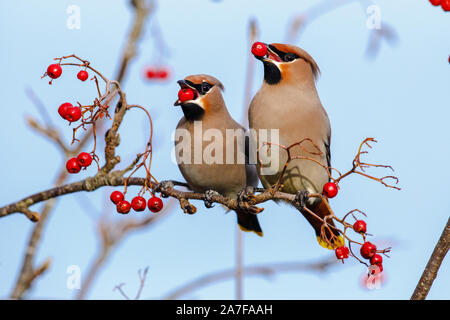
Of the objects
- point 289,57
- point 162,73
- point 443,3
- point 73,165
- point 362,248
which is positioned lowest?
point 362,248

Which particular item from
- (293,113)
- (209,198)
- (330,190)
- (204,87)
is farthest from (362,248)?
(204,87)

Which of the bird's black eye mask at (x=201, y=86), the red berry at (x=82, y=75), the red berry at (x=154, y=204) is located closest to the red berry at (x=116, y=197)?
the red berry at (x=154, y=204)

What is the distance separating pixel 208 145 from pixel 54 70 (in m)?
1.30

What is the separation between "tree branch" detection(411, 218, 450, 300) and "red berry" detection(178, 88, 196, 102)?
1.94m

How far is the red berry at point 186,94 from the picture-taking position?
4.13 m

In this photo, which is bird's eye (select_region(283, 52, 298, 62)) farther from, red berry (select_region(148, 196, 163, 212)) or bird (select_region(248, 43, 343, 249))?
red berry (select_region(148, 196, 163, 212))

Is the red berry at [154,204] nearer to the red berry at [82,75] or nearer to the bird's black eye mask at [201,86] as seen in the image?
the red berry at [82,75]

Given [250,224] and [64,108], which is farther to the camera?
[250,224]

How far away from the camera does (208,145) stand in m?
4.28

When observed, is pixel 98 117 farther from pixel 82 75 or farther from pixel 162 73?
pixel 162 73

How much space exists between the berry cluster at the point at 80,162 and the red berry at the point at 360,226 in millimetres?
1284

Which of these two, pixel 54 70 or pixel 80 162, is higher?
pixel 54 70

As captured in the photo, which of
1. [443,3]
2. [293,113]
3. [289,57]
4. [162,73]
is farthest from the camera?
[162,73]
